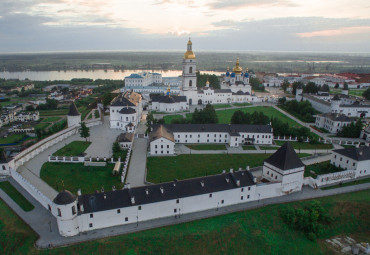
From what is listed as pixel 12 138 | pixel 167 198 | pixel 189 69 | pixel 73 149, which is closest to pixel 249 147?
pixel 167 198

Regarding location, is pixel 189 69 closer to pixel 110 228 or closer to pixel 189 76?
pixel 189 76

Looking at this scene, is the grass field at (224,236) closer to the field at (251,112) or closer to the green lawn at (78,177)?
the green lawn at (78,177)

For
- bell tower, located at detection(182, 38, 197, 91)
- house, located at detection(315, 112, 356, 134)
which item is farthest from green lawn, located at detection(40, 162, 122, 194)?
bell tower, located at detection(182, 38, 197, 91)

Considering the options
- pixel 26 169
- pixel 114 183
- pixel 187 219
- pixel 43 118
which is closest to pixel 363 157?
pixel 187 219

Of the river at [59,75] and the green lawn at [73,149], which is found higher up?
the river at [59,75]

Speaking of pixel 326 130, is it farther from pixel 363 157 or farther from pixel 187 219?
pixel 187 219

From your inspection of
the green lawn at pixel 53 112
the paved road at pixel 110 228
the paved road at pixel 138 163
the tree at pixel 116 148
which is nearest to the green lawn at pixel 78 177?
the paved road at pixel 138 163
